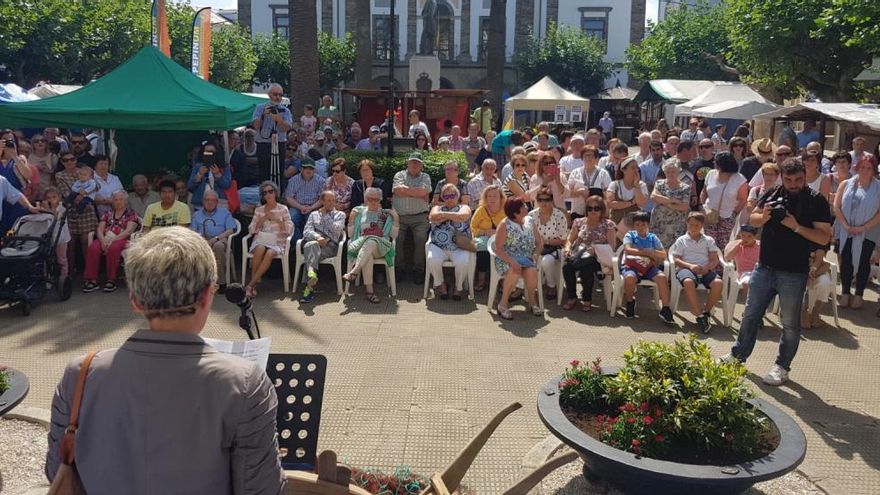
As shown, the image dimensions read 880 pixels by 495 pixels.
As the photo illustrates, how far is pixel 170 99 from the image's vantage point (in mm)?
9258

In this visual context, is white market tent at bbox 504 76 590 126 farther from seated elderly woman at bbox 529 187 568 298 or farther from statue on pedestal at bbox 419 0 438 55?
statue on pedestal at bbox 419 0 438 55

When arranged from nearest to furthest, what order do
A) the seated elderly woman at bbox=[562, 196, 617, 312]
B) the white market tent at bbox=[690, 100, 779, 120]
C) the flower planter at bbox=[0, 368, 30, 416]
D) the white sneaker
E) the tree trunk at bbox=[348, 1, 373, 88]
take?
1. the flower planter at bbox=[0, 368, 30, 416]
2. the white sneaker
3. the seated elderly woman at bbox=[562, 196, 617, 312]
4. the white market tent at bbox=[690, 100, 779, 120]
5. the tree trunk at bbox=[348, 1, 373, 88]

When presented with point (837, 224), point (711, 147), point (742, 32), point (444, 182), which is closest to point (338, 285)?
point (444, 182)

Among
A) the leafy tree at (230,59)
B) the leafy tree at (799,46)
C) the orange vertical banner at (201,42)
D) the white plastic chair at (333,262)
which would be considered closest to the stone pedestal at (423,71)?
the leafy tree at (799,46)

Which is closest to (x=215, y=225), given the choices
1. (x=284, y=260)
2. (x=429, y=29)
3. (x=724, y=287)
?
(x=284, y=260)

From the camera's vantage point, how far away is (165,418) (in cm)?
192

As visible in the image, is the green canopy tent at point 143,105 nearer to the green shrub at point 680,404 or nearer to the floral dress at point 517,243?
the floral dress at point 517,243

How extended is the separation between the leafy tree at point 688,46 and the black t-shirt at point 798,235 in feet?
94.6

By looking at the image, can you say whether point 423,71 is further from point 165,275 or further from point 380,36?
point 165,275

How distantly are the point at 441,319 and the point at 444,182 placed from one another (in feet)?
6.99

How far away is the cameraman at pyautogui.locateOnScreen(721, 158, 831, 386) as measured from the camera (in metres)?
5.30

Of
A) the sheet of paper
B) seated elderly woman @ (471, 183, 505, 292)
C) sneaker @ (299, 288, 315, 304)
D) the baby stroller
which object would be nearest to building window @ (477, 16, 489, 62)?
seated elderly woman @ (471, 183, 505, 292)

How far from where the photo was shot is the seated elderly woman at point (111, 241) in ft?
27.5

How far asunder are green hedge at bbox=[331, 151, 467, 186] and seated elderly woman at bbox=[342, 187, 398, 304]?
1042mm
